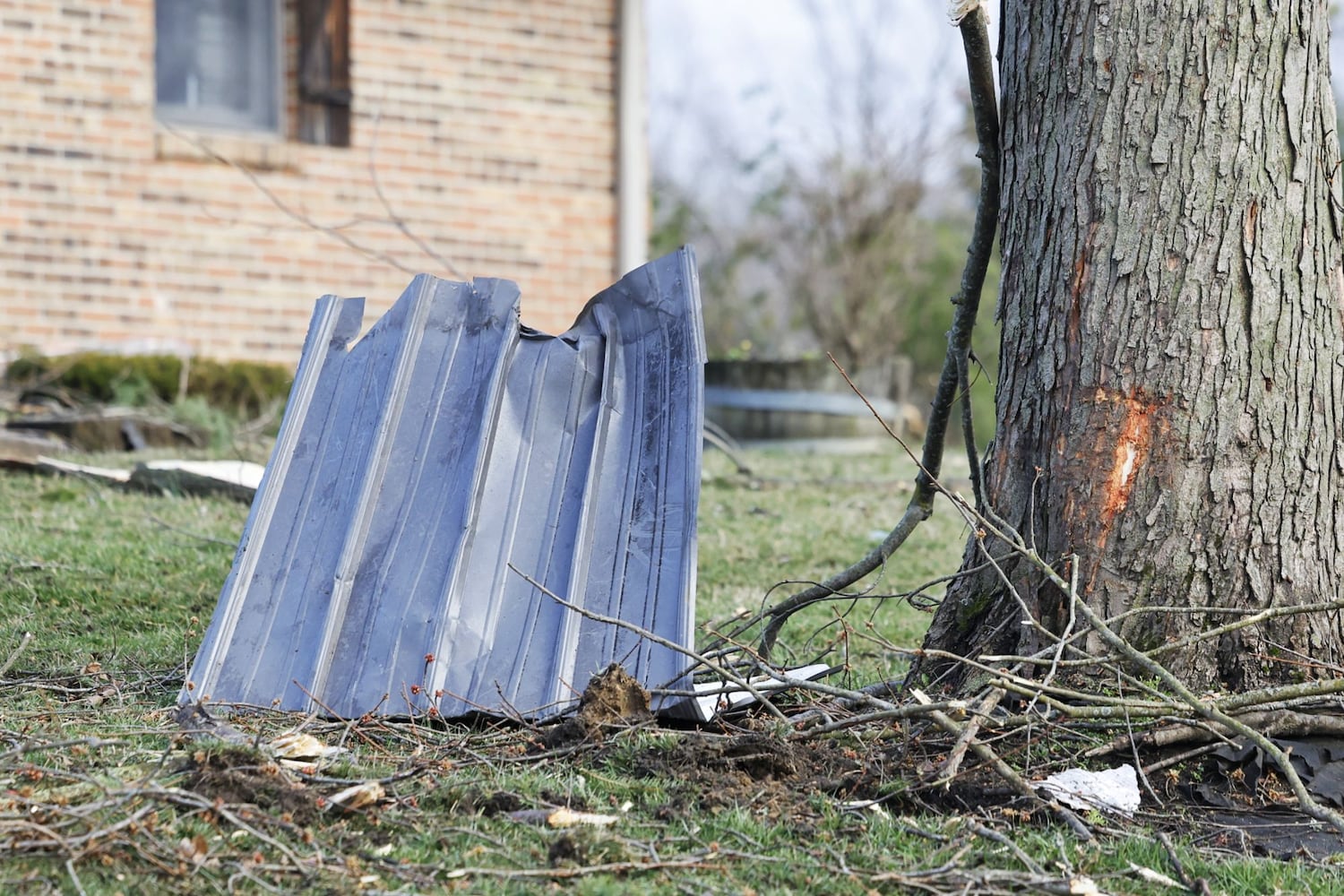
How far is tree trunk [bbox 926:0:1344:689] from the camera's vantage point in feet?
10.5

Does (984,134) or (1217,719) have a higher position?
(984,134)

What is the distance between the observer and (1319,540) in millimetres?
3246

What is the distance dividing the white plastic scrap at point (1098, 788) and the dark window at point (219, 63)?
817cm

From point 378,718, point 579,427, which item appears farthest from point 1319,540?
point 378,718

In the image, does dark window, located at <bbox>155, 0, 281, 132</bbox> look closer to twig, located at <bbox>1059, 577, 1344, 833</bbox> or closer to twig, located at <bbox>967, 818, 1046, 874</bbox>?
twig, located at <bbox>1059, 577, 1344, 833</bbox>

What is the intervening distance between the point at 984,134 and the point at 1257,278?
2.66ft

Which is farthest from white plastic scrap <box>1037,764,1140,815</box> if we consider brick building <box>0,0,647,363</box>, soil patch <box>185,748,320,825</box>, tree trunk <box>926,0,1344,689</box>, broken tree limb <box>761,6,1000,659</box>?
brick building <box>0,0,647,363</box>

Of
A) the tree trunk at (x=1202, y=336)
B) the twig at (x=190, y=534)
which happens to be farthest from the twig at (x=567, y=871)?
the twig at (x=190, y=534)

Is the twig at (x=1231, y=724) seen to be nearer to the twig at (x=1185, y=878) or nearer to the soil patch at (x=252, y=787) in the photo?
the twig at (x=1185, y=878)

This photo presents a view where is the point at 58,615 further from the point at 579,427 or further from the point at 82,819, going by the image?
the point at 82,819

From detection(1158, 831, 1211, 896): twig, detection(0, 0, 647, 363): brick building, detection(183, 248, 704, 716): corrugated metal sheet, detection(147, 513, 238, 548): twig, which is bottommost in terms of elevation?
detection(1158, 831, 1211, 896): twig

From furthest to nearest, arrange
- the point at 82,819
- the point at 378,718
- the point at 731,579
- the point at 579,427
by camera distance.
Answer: the point at 731,579 < the point at 579,427 < the point at 378,718 < the point at 82,819

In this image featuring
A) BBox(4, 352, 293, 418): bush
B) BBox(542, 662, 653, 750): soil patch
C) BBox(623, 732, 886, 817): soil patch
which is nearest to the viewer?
BBox(623, 732, 886, 817): soil patch

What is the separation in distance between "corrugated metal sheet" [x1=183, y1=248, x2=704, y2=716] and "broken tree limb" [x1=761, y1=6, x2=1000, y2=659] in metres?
0.52
